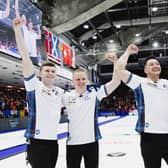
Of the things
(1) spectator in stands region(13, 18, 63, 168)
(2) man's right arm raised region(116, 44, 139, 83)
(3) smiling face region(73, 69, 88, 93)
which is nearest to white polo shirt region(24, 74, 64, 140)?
(1) spectator in stands region(13, 18, 63, 168)

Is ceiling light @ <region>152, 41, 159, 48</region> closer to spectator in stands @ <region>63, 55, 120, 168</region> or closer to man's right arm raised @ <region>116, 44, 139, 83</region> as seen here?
man's right arm raised @ <region>116, 44, 139, 83</region>

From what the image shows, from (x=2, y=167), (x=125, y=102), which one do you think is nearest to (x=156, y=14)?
(x=2, y=167)

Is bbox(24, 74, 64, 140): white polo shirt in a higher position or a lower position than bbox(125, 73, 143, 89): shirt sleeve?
lower

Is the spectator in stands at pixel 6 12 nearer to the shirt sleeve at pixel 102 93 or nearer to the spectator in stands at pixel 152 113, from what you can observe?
the shirt sleeve at pixel 102 93

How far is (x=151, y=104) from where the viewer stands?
255cm

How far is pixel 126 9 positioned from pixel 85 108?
51.8ft

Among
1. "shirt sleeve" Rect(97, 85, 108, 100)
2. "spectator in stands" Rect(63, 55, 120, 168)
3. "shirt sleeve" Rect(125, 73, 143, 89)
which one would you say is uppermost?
"shirt sleeve" Rect(125, 73, 143, 89)

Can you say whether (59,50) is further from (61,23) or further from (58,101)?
(58,101)

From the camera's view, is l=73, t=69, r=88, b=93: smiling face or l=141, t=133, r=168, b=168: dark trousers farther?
l=73, t=69, r=88, b=93: smiling face

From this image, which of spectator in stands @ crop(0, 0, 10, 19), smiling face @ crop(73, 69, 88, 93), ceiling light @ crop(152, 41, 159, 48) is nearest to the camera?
smiling face @ crop(73, 69, 88, 93)

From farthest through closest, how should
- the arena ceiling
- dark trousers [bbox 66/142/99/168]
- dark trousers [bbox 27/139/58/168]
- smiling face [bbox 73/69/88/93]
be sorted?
the arena ceiling, smiling face [bbox 73/69/88/93], dark trousers [bbox 66/142/99/168], dark trousers [bbox 27/139/58/168]

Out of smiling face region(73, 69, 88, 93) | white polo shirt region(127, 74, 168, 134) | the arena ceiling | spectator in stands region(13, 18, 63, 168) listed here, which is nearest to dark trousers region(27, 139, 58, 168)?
spectator in stands region(13, 18, 63, 168)

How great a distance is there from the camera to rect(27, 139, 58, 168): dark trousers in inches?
95.6

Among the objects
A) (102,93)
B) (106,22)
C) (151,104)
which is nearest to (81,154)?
(102,93)
